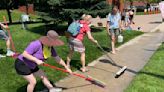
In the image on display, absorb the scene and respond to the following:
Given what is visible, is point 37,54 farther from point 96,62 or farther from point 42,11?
point 42,11

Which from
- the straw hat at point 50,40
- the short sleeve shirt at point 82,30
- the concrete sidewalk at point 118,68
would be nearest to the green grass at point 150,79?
the concrete sidewalk at point 118,68

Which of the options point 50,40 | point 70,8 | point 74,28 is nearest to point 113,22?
point 74,28

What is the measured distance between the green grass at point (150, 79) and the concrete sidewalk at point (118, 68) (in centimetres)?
22

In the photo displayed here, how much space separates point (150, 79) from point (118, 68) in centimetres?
178

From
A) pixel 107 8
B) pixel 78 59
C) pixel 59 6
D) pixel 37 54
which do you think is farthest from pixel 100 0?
pixel 37 54

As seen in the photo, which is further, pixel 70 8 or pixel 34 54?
pixel 70 8

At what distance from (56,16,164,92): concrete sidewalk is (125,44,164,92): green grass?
22 centimetres

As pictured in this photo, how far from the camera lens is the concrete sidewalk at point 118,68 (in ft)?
29.3

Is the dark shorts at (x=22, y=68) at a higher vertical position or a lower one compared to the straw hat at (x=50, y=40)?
lower

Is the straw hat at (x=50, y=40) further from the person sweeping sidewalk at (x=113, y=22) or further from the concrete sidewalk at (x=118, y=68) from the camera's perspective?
the person sweeping sidewalk at (x=113, y=22)

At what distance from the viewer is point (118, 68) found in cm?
1119

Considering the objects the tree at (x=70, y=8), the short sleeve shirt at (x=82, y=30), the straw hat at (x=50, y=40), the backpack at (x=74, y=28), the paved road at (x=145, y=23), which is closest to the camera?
the straw hat at (x=50, y=40)

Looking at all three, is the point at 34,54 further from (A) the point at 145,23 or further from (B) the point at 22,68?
(A) the point at 145,23

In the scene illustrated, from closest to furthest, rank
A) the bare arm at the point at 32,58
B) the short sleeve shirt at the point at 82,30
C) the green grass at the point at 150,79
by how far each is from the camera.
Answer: the bare arm at the point at 32,58 < the green grass at the point at 150,79 < the short sleeve shirt at the point at 82,30
